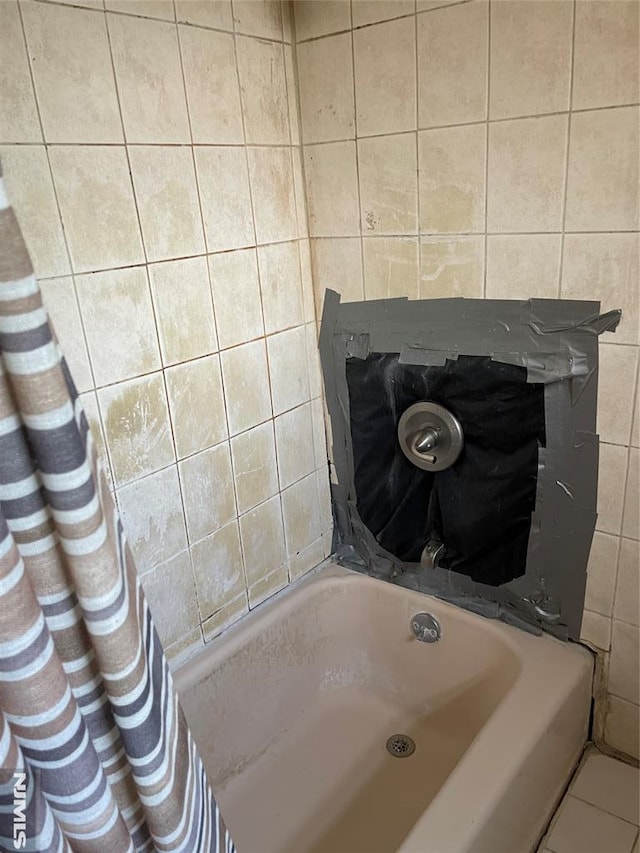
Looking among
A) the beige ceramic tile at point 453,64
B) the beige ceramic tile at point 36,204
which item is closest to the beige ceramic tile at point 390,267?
the beige ceramic tile at point 453,64

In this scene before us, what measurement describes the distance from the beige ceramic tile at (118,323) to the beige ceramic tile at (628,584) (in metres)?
1.05

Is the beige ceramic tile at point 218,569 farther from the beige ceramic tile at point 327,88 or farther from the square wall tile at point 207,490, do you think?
the beige ceramic tile at point 327,88

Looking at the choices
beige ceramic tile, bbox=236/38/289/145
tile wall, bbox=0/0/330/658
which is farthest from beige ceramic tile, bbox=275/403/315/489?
beige ceramic tile, bbox=236/38/289/145

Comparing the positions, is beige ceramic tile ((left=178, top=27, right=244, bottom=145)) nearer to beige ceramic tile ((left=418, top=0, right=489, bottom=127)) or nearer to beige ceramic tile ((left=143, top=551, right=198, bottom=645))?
beige ceramic tile ((left=418, top=0, right=489, bottom=127))

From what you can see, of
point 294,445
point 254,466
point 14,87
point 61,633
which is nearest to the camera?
point 61,633

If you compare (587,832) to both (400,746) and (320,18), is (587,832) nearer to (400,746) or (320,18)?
(400,746)

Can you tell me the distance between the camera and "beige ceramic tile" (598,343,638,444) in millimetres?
1250

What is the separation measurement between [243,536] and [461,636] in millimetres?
585

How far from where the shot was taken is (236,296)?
146cm

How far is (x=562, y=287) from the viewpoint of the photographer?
1.28 meters

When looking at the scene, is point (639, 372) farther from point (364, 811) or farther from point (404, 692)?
point (364, 811)

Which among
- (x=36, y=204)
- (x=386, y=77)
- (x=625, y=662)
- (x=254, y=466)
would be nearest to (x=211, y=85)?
(x=386, y=77)

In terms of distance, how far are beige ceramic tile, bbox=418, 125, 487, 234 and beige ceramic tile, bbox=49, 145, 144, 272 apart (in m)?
0.61

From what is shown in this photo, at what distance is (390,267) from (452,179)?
23cm
